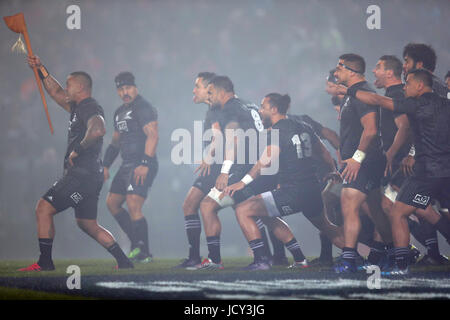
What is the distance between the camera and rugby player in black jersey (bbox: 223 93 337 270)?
5.50 m

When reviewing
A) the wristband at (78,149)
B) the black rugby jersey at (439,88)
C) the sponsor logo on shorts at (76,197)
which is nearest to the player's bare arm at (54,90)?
the wristband at (78,149)

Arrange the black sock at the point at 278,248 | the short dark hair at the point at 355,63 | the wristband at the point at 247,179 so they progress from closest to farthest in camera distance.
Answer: the short dark hair at the point at 355,63
the wristband at the point at 247,179
the black sock at the point at 278,248

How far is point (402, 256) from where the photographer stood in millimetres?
5070

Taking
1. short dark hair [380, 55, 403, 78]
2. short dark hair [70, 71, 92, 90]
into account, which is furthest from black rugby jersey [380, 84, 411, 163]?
short dark hair [70, 71, 92, 90]

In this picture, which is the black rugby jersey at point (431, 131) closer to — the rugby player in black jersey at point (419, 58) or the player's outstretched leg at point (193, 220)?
the rugby player in black jersey at point (419, 58)

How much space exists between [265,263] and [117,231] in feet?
13.9

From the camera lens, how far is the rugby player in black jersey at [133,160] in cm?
716

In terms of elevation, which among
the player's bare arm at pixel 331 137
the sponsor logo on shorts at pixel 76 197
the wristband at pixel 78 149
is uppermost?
the player's bare arm at pixel 331 137

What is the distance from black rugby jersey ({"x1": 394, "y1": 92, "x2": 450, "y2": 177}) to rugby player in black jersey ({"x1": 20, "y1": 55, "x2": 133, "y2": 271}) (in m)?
3.09

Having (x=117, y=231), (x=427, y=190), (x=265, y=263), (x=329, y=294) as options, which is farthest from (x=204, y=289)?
(x=117, y=231)

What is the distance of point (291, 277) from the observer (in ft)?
16.6

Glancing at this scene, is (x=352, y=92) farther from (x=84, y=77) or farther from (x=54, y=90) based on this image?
(x=54, y=90)

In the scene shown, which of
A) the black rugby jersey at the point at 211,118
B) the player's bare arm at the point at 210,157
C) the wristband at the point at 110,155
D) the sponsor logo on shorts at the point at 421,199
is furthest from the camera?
the wristband at the point at 110,155

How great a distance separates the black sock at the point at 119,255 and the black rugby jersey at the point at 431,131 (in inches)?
121
